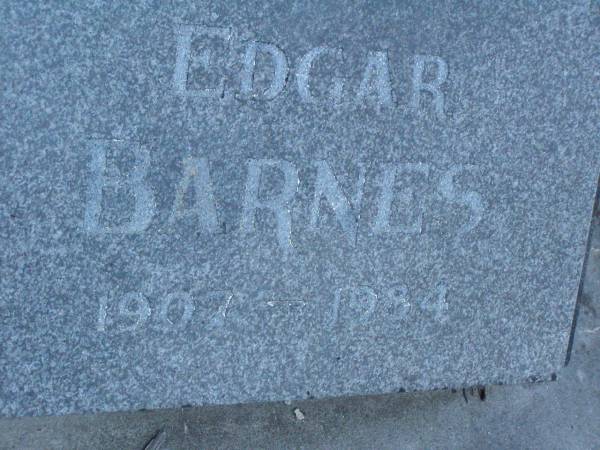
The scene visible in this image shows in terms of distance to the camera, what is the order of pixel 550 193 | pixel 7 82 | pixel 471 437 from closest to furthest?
pixel 7 82
pixel 550 193
pixel 471 437

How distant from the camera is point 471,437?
5.73ft

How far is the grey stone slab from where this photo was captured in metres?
1.33

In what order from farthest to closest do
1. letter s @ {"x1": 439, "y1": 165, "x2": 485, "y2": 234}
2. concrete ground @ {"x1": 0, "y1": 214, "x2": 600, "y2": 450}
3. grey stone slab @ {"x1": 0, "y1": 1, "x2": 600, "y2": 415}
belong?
concrete ground @ {"x1": 0, "y1": 214, "x2": 600, "y2": 450}, letter s @ {"x1": 439, "y1": 165, "x2": 485, "y2": 234}, grey stone slab @ {"x1": 0, "y1": 1, "x2": 600, "y2": 415}

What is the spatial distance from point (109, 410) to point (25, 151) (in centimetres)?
63

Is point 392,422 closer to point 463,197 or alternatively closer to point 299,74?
point 463,197

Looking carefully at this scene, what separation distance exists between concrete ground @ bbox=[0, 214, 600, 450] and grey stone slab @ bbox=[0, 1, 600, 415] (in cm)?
20

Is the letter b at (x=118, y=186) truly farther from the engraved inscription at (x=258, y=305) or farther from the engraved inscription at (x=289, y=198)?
the engraved inscription at (x=258, y=305)

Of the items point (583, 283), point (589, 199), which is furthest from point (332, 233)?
point (583, 283)

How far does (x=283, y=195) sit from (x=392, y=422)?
30.2 inches

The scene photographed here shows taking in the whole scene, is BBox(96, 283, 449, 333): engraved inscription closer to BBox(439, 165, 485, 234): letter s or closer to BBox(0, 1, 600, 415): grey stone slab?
BBox(0, 1, 600, 415): grey stone slab

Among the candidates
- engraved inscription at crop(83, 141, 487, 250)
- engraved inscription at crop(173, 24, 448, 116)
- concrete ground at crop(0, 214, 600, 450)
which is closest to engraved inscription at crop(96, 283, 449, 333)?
engraved inscription at crop(83, 141, 487, 250)

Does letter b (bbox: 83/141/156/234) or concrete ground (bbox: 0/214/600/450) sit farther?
concrete ground (bbox: 0/214/600/450)

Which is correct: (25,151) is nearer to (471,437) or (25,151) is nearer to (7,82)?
(7,82)

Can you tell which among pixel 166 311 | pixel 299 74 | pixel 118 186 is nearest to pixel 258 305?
pixel 166 311
